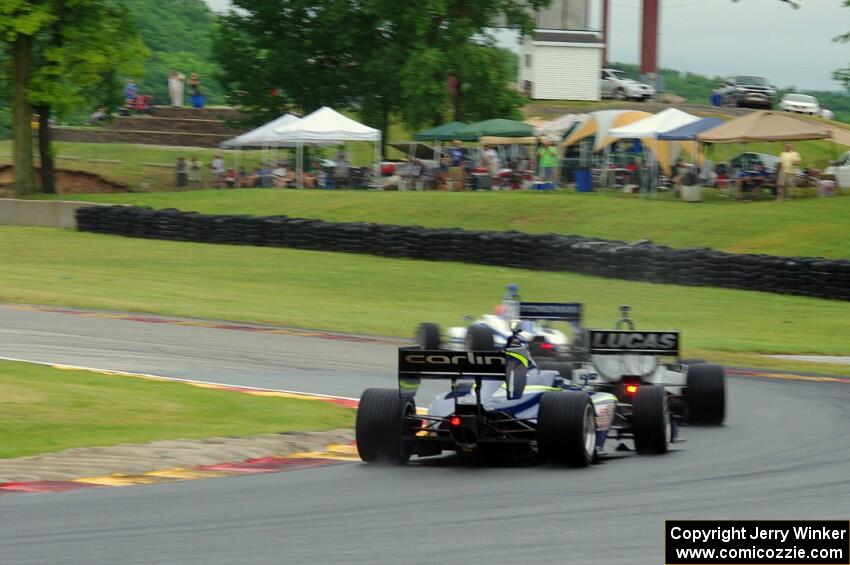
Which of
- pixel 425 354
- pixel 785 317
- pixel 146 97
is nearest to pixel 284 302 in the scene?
pixel 785 317

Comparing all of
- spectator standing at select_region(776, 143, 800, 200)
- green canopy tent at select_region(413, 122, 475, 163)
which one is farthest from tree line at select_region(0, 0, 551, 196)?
spectator standing at select_region(776, 143, 800, 200)

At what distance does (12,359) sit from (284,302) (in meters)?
8.43

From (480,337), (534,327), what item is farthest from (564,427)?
(534,327)

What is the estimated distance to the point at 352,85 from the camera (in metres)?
50.1

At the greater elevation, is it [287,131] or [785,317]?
[287,131]

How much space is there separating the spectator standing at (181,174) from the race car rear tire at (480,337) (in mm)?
34951

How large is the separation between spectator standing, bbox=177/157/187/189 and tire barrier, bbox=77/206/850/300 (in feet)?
35.1

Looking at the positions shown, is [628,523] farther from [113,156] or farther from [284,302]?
[113,156]

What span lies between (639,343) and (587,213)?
20848 millimetres

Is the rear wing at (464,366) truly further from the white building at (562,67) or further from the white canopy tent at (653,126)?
the white building at (562,67)

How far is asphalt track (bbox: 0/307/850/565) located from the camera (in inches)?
275

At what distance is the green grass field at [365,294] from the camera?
67.1 feet

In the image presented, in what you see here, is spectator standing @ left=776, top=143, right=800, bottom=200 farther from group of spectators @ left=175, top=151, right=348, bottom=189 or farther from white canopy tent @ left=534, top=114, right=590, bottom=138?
group of spectators @ left=175, top=151, right=348, bottom=189

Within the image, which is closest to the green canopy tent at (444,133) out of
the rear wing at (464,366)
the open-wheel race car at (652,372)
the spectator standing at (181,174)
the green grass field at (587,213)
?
the green grass field at (587,213)
